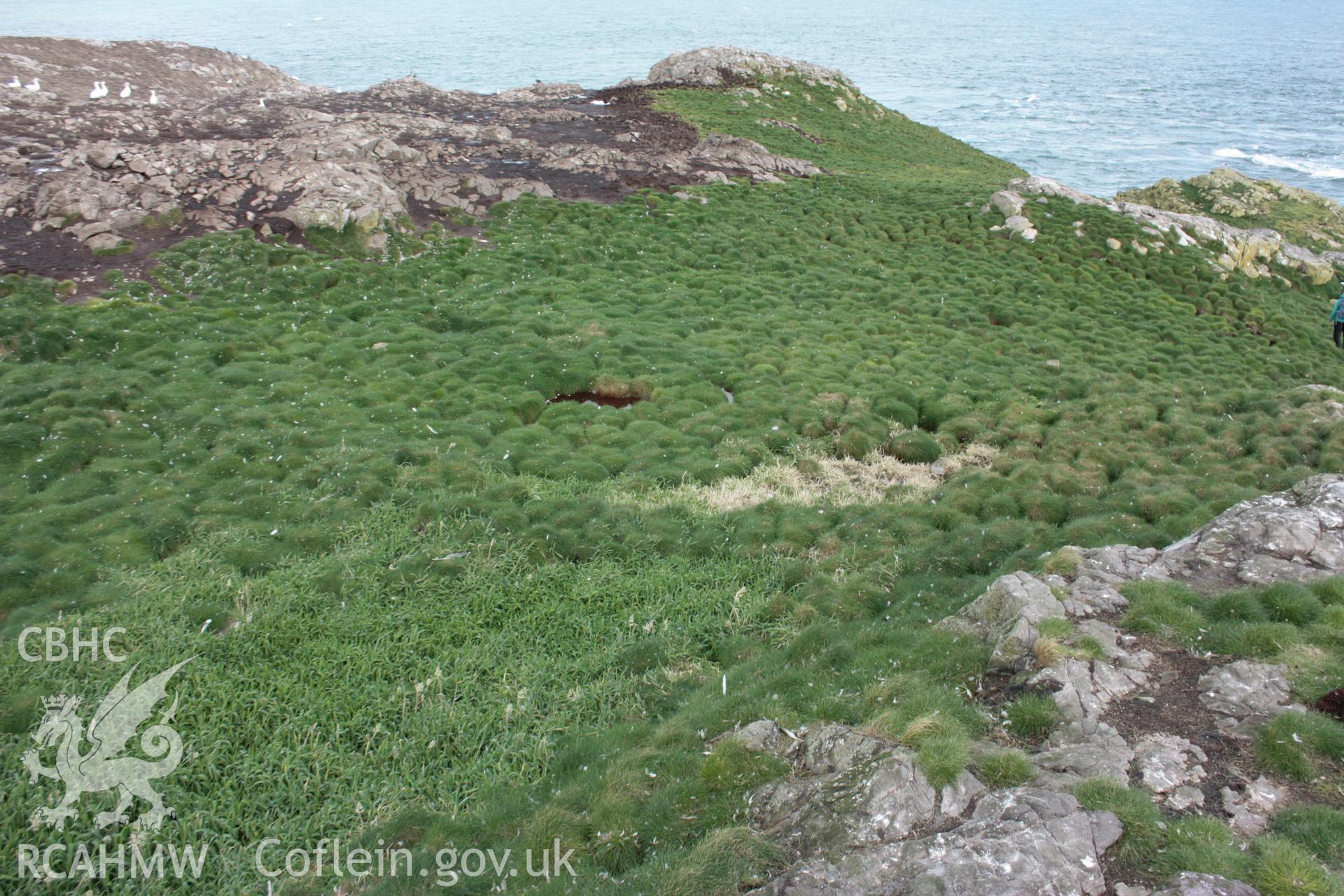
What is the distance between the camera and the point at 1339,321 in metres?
29.9

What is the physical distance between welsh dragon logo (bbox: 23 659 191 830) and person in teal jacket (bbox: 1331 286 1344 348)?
39.9m

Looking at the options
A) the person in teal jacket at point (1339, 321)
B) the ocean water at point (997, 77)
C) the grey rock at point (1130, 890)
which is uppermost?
the ocean water at point (997, 77)

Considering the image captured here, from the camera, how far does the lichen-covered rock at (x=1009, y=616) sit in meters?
10.2

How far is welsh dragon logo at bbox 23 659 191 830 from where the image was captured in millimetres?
9086

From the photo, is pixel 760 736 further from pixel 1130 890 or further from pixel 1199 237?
pixel 1199 237

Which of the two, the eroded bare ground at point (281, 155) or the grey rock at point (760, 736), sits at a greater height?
the eroded bare ground at point (281, 155)

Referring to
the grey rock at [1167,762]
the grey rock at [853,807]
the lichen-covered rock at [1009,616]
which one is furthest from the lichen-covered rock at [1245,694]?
the grey rock at [853,807]

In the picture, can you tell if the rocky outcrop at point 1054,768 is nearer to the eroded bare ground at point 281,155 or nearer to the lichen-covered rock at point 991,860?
the lichen-covered rock at point 991,860

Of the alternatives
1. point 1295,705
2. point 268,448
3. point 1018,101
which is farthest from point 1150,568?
point 1018,101

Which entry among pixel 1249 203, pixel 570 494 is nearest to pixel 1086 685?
pixel 570 494

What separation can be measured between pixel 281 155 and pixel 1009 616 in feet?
108

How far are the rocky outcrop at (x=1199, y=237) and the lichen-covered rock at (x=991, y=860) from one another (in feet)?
112

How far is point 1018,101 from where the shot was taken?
131 m

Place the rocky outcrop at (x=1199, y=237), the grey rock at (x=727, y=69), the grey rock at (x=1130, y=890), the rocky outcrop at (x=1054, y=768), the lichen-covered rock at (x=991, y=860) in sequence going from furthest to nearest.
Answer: the grey rock at (x=727, y=69), the rocky outcrop at (x=1199, y=237), the rocky outcrop at (x=1054, y=768), the lichen-covered rock at (x=991, y=860), the grey rock at (x=1130, y=890)
